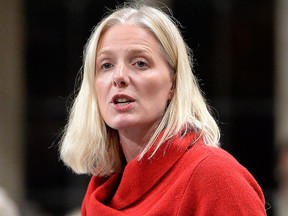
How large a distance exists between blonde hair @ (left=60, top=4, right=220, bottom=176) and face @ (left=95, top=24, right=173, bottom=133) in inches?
1.1

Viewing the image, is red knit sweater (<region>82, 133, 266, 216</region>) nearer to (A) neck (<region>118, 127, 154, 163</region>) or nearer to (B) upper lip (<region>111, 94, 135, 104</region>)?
(A) neck (<region>118, 127, 154, 163</region>)

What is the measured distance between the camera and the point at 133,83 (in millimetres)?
2721

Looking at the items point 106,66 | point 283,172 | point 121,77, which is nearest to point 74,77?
point 283,172

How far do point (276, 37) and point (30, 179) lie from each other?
7.31ft

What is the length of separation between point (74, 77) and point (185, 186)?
523 cm

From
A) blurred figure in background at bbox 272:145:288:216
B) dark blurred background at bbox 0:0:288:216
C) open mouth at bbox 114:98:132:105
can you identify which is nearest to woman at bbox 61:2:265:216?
open mouth at bbox 114:98:132:105

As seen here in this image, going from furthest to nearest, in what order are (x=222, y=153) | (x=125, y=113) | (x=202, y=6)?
(x=202, y=6) → (x=125, y=113) → (x=222, y=153)


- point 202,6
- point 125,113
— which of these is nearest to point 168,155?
point 125,113

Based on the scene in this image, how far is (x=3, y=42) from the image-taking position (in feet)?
24.9

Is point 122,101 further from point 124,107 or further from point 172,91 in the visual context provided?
point 172,91

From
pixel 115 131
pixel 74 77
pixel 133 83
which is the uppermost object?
pixel 133 83

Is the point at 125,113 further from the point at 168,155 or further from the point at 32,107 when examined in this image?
the point at 32,107

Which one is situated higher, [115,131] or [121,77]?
[121,77]

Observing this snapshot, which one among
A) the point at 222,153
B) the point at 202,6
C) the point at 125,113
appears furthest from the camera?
the point at 202,6
